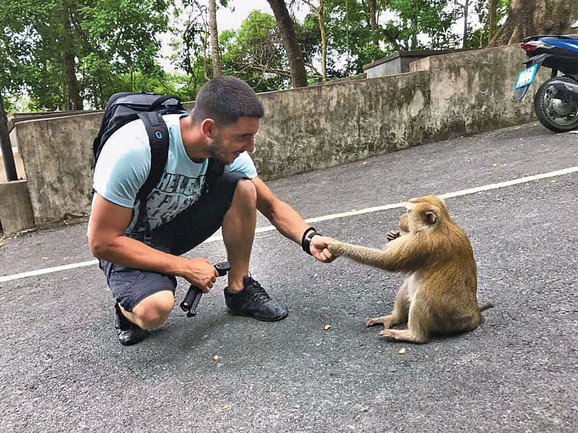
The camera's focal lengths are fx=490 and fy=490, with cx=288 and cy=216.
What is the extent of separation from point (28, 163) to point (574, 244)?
534cm

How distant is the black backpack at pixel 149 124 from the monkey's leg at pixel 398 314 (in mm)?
1146

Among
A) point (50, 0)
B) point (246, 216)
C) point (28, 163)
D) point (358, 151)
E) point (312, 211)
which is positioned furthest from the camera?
point (50, 0)

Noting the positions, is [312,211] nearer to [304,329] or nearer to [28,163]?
[304,329]

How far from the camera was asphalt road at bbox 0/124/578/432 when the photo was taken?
1881 mm

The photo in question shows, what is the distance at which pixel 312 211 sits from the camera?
4953 mm

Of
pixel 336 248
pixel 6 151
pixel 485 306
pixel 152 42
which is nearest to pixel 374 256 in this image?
pixel 336 248

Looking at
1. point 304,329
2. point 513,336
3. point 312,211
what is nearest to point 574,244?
point 513,336

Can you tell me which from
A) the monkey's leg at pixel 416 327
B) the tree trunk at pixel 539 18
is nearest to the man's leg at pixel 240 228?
the monkey's leg at pixel 416 327

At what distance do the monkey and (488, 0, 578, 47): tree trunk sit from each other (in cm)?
703

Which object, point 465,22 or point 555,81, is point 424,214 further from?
point 465,22

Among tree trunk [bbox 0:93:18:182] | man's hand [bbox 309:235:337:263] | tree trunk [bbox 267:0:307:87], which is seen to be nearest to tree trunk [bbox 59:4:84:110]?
tree trunk [bbox 267:0:307:87]

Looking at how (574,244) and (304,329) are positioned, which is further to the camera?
(574,244)

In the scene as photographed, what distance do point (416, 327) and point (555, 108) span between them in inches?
190

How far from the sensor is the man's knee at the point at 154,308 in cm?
235
